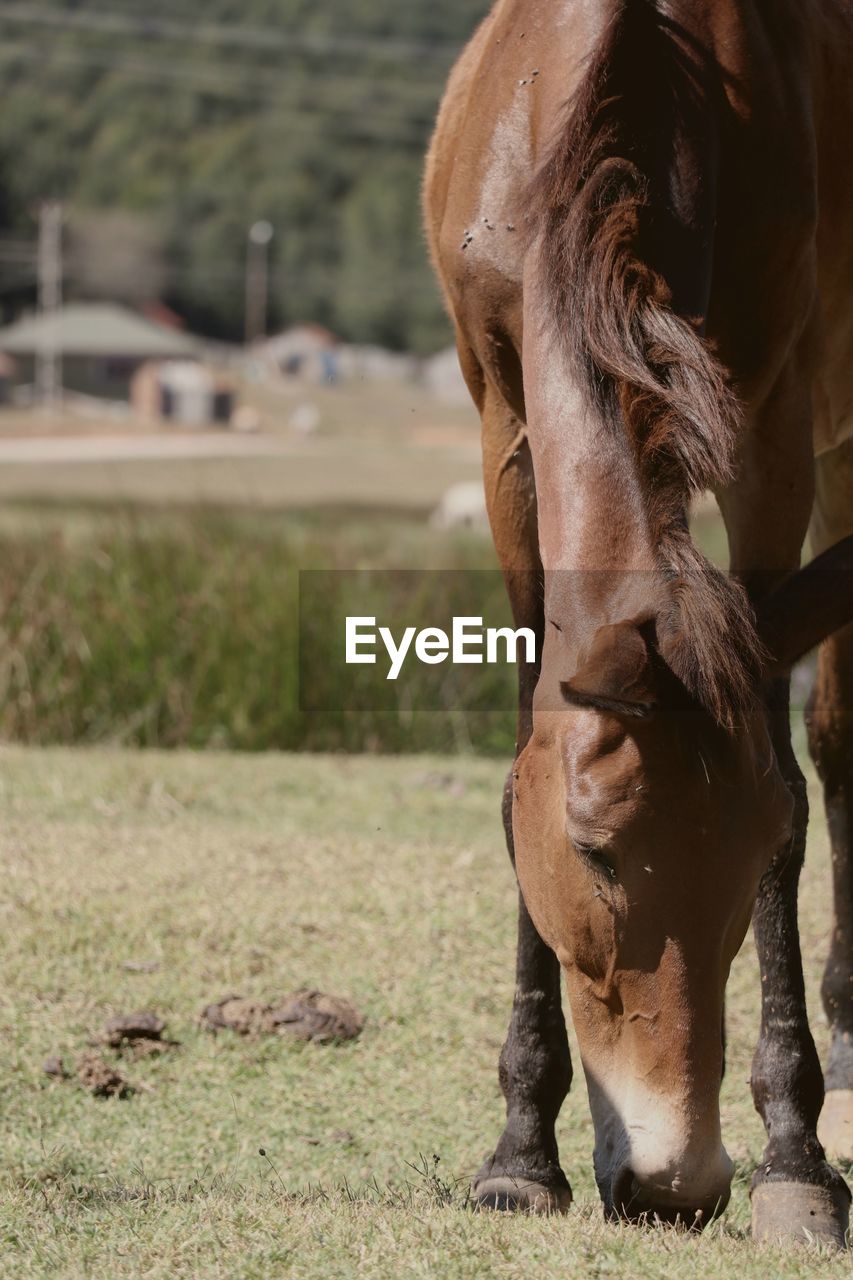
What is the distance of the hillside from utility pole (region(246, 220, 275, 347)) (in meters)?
0.57

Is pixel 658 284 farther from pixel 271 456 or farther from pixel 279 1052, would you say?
pixel 271 456

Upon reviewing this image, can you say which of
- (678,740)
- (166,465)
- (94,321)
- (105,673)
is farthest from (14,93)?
(678,740)

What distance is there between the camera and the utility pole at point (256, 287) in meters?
82.4

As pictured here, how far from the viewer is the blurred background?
7.70 meters

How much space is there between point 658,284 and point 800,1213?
1711mm

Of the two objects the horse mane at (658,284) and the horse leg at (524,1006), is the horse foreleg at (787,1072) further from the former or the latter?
the horse mane at (658,284)

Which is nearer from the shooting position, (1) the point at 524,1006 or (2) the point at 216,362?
(1) the point at 524,1006

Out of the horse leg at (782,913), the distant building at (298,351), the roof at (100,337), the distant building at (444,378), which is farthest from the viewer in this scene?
the distant building at (444,378)

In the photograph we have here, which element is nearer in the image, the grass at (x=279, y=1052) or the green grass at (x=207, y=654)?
the grass at (x=279, y=1052)

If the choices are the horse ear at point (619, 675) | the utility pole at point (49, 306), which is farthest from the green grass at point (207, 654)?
the utility pole at point (49, 306)

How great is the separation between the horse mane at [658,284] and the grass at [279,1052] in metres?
1.00

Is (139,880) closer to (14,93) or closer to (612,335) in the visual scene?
(612,335)

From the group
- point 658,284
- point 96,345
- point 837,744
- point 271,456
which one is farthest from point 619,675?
point 96,345

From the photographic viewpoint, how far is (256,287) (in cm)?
8306
